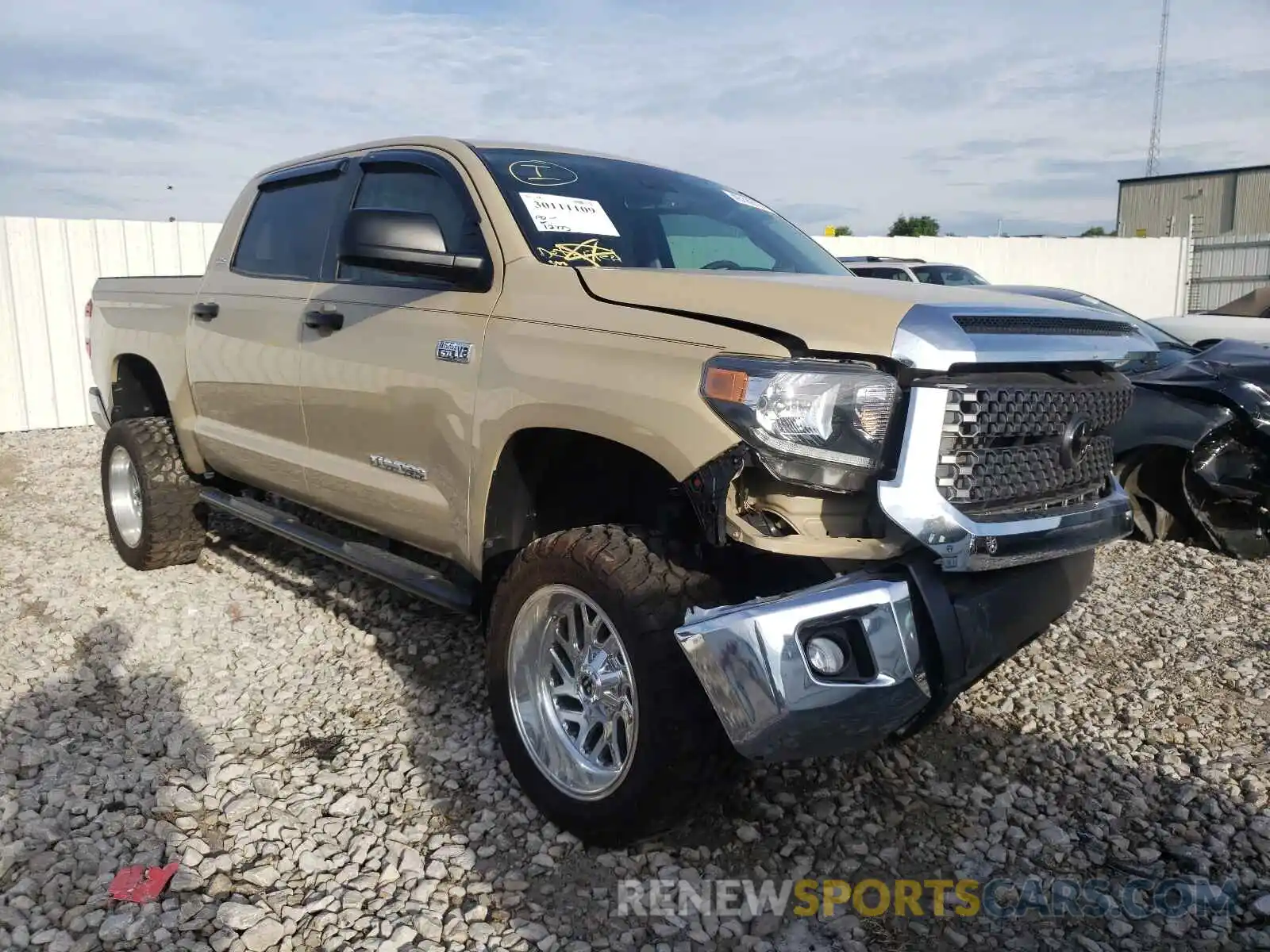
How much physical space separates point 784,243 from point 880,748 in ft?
6.27

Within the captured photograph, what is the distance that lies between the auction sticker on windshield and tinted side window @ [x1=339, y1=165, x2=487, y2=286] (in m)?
0.20

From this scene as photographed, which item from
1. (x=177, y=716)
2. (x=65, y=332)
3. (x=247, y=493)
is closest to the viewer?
(x=177, y=716)

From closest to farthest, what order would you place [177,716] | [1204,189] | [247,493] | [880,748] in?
[880,748] → [177,716] → [247,493] → [1204,189]

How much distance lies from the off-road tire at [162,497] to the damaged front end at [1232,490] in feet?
17.5

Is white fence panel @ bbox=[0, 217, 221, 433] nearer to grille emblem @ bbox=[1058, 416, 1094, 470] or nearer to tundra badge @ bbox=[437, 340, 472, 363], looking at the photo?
tundra badge @ bbox=[437, 340, 472, 363]

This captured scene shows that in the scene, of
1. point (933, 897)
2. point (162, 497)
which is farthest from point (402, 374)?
point (162, 497)

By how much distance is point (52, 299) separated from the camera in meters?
10.7

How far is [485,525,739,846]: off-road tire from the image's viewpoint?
2.51 meters

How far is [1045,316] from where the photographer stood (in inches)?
103

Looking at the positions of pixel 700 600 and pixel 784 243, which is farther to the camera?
pixel 784 243

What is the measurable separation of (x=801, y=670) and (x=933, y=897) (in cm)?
91

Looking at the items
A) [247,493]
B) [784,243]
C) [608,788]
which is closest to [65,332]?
[247,493]

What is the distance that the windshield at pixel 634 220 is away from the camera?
334 centimetres

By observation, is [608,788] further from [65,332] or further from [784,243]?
[65,332]
